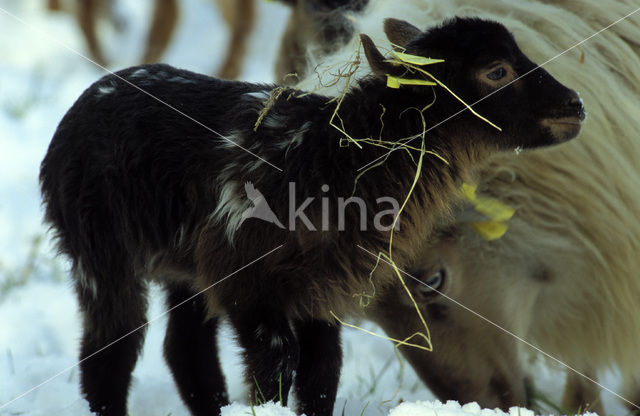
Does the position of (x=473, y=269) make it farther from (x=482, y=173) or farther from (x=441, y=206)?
(x=441, y=206)

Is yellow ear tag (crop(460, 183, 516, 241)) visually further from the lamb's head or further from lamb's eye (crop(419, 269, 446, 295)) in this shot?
the lamb's head

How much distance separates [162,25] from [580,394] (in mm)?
4569

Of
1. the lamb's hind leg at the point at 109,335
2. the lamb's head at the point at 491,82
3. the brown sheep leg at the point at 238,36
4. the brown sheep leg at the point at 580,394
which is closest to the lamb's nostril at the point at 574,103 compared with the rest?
the lamb's head at the point at 491,82

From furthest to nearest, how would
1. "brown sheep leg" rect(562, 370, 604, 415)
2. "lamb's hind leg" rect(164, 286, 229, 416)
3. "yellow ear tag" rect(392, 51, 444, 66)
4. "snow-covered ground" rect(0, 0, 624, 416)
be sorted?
"brown sheep leg" rect(562, 370, 604, 415), "snow-covered ground" rect(0, 0, 624, 416), "lamb's hind leg" rect(164, 286, 229, 416), "yellow ear tag" rect(392, 51, 444, 66)

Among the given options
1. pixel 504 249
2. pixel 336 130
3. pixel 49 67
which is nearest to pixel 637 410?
pixel 504 249

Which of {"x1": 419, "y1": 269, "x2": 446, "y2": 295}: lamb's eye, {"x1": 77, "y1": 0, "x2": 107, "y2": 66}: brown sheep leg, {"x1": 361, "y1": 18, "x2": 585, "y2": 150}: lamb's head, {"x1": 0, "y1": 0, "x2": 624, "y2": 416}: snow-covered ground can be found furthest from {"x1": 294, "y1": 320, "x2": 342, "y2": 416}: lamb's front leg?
{"x1": 77, "y1": 0, "x2": 107, "y2": 66}: brown sheep leg

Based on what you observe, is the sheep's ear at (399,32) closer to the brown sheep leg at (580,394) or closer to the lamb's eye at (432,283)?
the lamb's eye at (432,283)

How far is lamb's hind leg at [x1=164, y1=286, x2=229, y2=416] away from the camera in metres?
2.48

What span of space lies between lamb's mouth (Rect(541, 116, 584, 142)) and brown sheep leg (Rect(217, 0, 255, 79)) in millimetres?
4734

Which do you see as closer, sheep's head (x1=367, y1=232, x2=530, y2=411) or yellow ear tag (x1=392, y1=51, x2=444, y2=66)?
yellow ear tag (x1=392, y1=51, x2=444, y2=66)

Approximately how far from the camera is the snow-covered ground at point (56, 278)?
260 cm

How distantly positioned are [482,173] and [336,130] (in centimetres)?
82

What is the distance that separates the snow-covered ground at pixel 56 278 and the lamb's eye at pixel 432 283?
0.33m

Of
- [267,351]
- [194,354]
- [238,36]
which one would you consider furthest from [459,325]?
[238,36]
